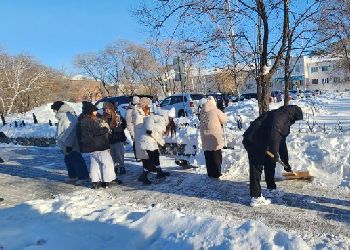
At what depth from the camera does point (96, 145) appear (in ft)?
28.1

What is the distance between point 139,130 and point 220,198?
7.99ft

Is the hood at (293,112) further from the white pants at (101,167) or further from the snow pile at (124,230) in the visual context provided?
the white pants at (101,167)

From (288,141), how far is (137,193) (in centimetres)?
360

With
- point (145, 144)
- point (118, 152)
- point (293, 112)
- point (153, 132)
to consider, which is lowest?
point (118, 152)

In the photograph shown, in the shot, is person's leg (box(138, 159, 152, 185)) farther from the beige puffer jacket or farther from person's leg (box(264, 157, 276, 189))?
person's leg (box(264, 157, 276, 189))

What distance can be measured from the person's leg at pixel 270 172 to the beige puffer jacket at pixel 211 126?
58.0 inches

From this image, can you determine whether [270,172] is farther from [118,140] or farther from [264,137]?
[118,140]

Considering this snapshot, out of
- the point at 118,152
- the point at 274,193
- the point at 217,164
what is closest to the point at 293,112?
the point at 274,193

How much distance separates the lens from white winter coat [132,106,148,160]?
28.3ft

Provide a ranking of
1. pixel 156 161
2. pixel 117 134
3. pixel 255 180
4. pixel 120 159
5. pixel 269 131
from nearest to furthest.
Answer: pixel 269 131
pixel 255 180
pixel 156 161
pixel 117 134
pixel 120 159

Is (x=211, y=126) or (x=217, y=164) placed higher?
(x=211, y=126)

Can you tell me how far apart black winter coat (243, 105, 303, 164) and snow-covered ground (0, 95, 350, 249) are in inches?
31.1

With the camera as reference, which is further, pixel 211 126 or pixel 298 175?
pixel 211 126

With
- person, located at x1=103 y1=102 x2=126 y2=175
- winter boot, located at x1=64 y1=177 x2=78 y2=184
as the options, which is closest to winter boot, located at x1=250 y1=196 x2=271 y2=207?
person, located at x1=103 y1=102 x2=126 y2=175
